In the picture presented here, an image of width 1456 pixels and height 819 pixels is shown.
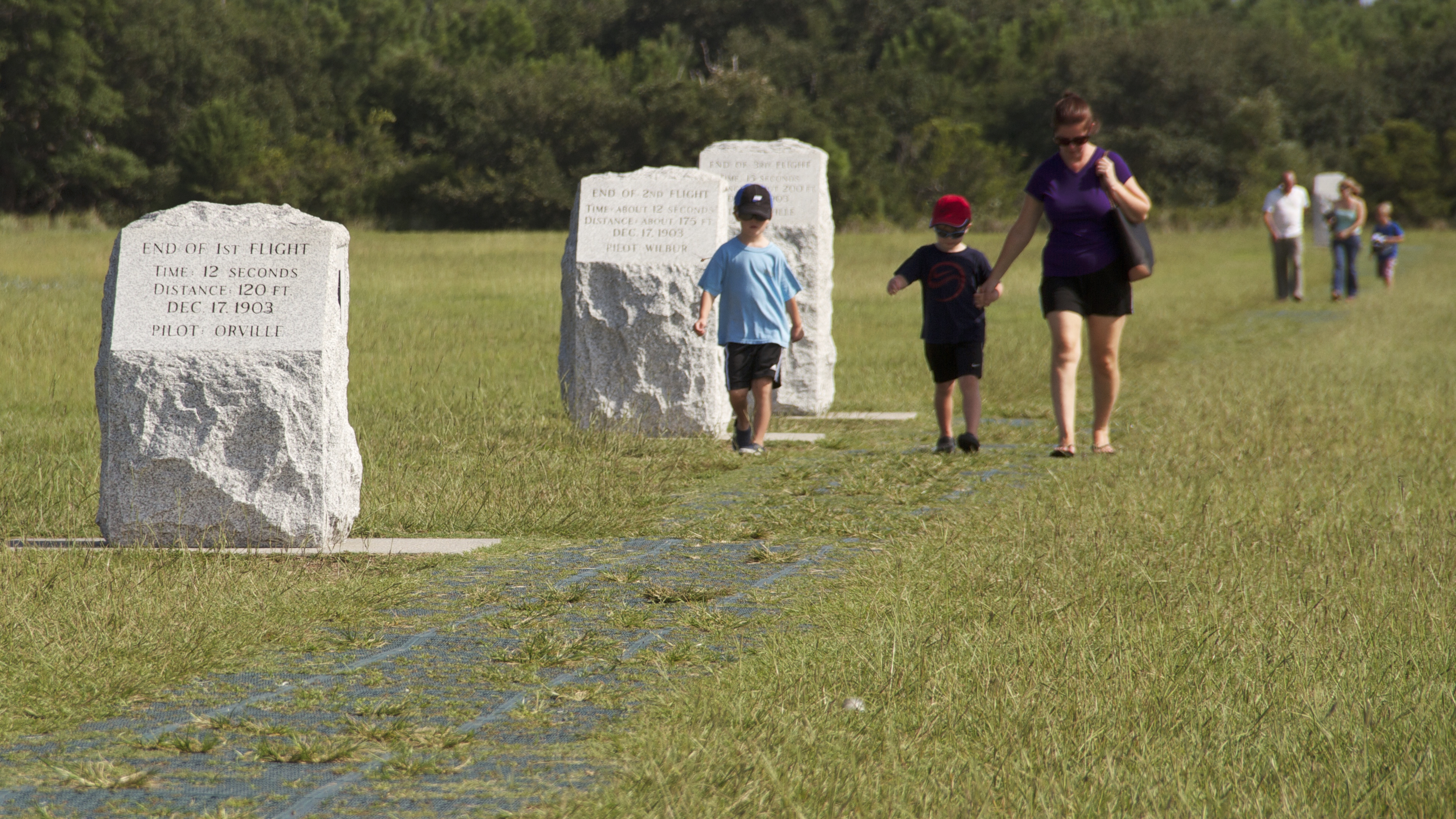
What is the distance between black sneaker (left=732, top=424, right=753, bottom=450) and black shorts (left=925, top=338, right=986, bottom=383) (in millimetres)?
1189

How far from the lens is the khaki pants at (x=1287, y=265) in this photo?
75.5 ft

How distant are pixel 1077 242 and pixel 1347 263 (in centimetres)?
1748

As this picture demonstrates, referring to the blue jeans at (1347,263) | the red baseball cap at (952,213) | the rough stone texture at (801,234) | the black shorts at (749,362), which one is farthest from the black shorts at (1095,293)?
the blue jeans at (1347,263)

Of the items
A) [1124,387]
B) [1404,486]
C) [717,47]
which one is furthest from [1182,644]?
[717,47]

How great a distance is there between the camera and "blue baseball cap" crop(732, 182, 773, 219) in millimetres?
9250

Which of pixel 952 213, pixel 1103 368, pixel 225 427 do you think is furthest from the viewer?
pixel 952 213

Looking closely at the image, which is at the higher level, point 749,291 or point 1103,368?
point 749,291

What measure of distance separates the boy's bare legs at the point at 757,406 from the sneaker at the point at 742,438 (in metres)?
0.02

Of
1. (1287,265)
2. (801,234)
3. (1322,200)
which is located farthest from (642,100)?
(801,234)

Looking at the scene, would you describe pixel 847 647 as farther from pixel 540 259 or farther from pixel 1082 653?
pixel 540 259

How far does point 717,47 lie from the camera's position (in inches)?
3103

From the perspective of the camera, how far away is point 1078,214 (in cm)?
834

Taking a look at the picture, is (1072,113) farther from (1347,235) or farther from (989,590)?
(1347,235)

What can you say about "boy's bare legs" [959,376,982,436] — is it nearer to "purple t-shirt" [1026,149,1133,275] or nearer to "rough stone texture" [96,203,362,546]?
"purple t-shirt" [1026,149,1133,275]
